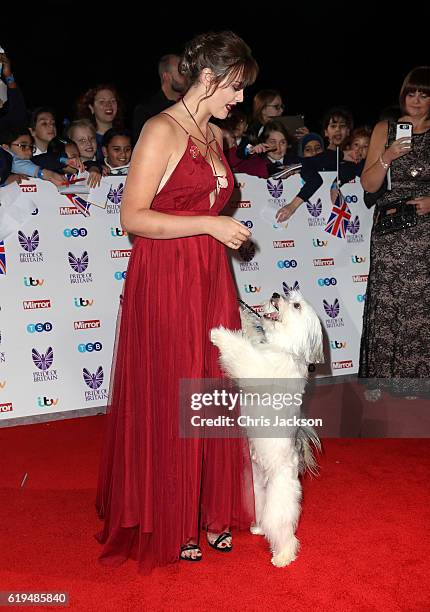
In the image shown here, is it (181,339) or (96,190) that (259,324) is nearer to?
(181,339)

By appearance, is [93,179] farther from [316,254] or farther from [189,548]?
[189,548]

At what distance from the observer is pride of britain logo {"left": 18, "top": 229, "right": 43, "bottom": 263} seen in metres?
4.61

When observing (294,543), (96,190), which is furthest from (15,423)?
(294,543)

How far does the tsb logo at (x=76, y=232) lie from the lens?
4.73 m

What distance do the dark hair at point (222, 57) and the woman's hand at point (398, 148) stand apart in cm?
224

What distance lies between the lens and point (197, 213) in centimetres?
279

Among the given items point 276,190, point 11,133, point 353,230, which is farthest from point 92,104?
point 353,230

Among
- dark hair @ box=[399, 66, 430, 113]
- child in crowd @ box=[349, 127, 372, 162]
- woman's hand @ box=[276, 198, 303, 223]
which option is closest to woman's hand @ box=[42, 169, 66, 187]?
woman's hand @ box=[276, 198, 303, 223]

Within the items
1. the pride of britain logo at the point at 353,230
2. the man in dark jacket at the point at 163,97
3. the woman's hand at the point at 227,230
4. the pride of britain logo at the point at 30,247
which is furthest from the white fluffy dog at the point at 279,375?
the pride of britain logo at the point at 353,230

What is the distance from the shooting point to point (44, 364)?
4.71 meters

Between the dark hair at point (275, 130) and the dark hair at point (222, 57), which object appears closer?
the dark hair at point (222, 57)

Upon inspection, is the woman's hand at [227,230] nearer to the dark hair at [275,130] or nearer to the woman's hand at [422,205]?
the woman's hand at [422,205]

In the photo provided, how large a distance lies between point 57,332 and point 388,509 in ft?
8.35

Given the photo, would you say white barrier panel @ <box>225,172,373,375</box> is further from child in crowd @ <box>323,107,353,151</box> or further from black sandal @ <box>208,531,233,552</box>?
black sandal @ <box>208,531,233,552</box>
